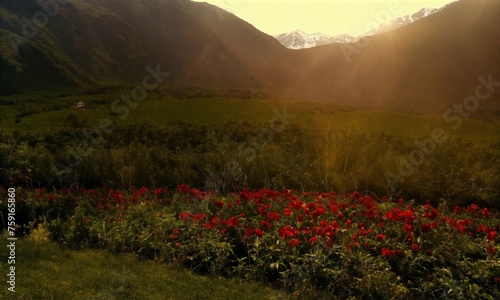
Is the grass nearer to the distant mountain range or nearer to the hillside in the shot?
the hillside

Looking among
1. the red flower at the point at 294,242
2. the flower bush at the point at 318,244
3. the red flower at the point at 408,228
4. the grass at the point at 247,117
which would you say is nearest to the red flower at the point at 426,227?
the flower bush at the point at 318,244

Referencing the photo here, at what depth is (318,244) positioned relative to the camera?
836cm

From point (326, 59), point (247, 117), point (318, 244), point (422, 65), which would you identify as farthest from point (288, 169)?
point (326, 59)

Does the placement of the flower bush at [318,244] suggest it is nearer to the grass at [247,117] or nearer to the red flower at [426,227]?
the red flower at [426,227]

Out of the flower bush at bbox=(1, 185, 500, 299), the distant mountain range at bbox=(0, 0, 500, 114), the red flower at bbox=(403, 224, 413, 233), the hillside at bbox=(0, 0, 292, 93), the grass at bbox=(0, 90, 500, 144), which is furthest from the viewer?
the distant mountain range at bbox=(0, 0, 500, 114)

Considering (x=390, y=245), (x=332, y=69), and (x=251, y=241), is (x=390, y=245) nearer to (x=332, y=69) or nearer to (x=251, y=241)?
(x=251, y=241)

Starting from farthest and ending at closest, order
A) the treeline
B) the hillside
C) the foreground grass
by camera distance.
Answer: the hillside < the treeline < the foreground grass

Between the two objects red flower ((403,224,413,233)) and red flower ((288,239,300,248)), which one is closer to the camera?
red flower ((288,239,300,248))

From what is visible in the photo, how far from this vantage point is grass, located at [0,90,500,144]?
42344 millimetres

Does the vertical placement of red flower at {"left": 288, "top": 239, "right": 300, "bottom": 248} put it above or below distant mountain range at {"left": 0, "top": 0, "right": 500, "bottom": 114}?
below

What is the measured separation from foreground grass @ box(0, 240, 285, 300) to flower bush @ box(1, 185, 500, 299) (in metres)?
0.46

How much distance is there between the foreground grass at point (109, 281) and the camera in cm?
728

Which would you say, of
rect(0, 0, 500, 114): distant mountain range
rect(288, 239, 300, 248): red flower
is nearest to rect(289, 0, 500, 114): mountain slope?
rect(0, 0, 500, 114): distant mountain range

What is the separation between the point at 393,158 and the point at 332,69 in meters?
175
